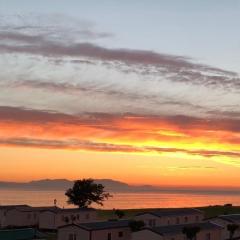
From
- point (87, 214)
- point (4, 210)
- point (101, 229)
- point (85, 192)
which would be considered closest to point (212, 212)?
point (85, 192)

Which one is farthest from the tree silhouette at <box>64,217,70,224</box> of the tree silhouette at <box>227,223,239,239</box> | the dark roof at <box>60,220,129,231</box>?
the tree silhouette at <box>227,223,239,239</box>

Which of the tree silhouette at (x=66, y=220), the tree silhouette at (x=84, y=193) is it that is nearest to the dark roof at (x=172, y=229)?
the tree silhouette at (x=66, y=220)

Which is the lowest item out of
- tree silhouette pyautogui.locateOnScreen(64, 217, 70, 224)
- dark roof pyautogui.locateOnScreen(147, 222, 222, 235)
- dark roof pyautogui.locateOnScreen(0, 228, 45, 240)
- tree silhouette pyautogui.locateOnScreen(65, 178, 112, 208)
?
dark roof pyautogui.locateOnScreen(0, 228, 45, 240)

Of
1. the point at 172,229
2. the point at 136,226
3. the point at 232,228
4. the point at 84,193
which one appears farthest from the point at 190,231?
the point at 84,193

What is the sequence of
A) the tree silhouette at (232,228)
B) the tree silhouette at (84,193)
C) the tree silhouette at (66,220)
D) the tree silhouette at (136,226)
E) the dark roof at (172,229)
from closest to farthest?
the dark roof at (172,229) < the tree silhouette at (136,226) < the tree silhouette at (232,228) < the tree silhouette at (66,220) < the tree silhouette at (84,193)

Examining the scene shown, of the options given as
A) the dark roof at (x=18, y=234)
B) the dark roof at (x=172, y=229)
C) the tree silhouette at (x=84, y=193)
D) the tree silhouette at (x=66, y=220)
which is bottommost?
the dark roof at (x=18, y=234)

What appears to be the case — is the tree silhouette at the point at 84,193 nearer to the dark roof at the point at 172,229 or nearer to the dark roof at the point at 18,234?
the dark roof at the point at 172,229

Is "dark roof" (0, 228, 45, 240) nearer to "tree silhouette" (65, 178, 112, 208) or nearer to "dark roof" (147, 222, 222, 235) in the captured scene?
"dark roof" (147, 222, 222, 235)

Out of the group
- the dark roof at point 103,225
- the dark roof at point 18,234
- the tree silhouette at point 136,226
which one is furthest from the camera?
the tree silhouette at point 136,226

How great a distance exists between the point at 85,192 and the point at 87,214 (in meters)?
15.1

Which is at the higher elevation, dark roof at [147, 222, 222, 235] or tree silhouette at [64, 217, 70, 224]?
tree silhouette at [64, 217, 70, 224]

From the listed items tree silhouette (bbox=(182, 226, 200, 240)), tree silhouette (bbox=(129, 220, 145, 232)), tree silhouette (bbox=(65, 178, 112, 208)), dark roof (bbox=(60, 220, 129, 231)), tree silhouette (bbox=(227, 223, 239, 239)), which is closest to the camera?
tree silhouette (bbox=(182, 226, 200, 240))

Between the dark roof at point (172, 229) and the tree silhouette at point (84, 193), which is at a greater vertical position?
the tree silhouette at point (84, 193)

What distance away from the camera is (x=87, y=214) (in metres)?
70.9
